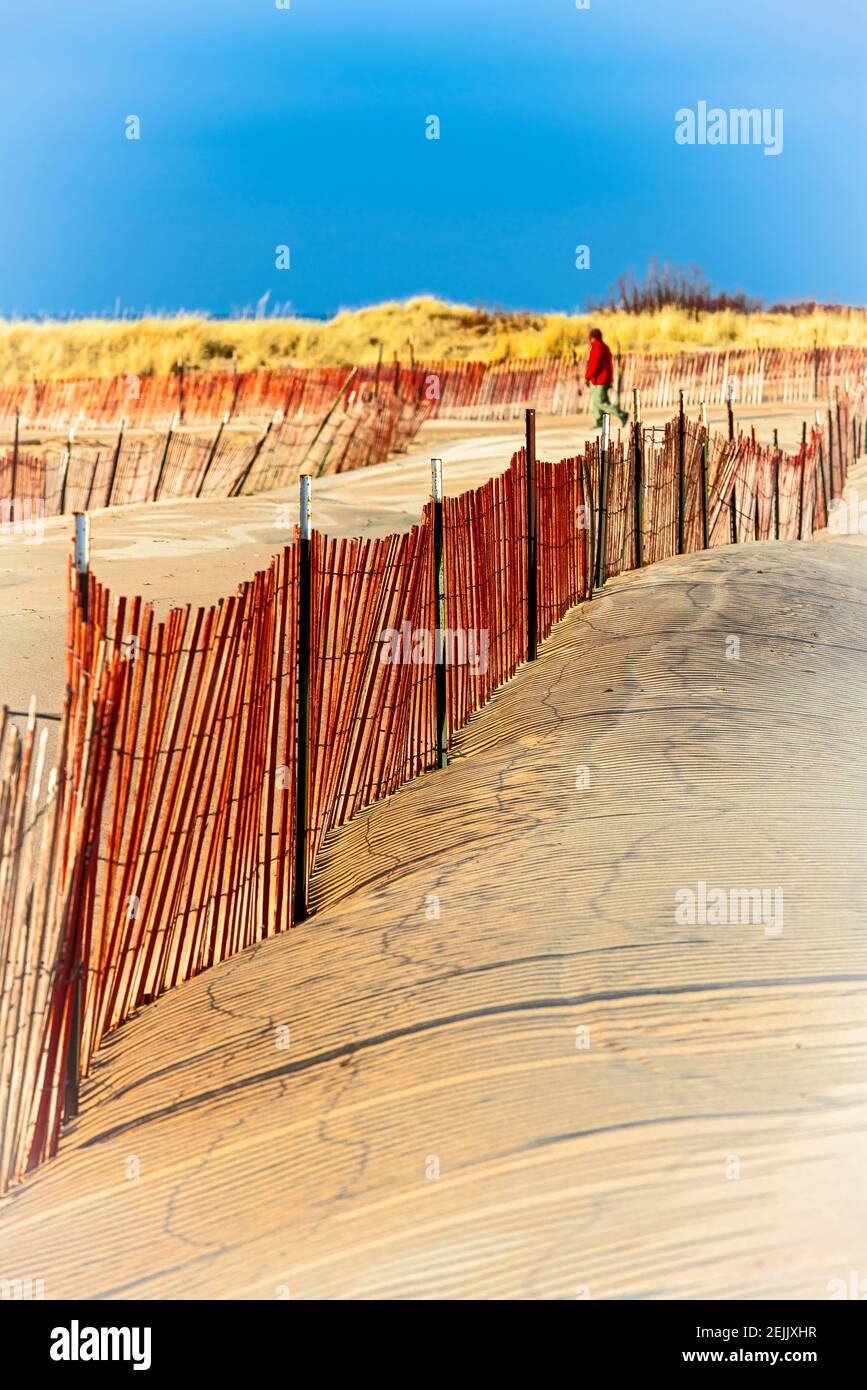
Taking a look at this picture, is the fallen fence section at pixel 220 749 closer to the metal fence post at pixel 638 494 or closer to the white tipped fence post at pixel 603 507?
the white tipped fence post at pixel 603 507

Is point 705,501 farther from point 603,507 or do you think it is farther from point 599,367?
point 599,367

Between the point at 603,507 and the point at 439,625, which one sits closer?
the point at 439,625

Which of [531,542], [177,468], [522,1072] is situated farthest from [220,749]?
[177,468]

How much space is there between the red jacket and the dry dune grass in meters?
22.2

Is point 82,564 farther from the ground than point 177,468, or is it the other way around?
point 177,468

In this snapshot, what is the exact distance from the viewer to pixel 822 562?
11492 millimetres

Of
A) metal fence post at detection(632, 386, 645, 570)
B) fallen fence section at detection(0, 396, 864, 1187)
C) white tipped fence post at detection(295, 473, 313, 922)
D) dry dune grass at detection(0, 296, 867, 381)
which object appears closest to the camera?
fallen fence section at detection(0, 396, 864, 1187)

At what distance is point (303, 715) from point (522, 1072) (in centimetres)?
214

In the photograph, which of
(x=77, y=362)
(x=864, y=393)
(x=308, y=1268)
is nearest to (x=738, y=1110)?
(x=308, y=1268)

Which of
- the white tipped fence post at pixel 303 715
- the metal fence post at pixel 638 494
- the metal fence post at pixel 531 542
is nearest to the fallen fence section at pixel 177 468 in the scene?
the metal fence post at pixel 638 494

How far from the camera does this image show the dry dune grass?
132 ft

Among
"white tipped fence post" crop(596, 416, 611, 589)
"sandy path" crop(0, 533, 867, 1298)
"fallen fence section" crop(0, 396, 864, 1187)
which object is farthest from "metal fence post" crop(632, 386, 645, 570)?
"sandy path" crop(0, 533, 867, 1298)

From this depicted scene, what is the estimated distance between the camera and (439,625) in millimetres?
7211

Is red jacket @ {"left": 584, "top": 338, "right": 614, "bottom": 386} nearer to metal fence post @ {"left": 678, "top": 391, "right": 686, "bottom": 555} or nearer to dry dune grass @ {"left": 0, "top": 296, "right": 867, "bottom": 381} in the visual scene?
metal fence post @ {"left": 678, "top": 391, "right": 686, "bottom": 555}
